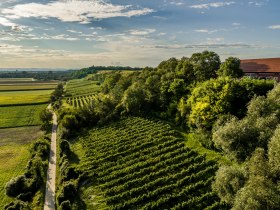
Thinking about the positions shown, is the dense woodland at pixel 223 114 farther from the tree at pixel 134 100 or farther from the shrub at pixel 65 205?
the shrub at pixel 65 205

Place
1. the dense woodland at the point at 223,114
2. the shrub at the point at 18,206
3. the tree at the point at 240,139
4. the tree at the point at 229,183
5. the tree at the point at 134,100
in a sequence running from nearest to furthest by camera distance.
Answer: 1. the dense woodland at the point at 223,114
2. the tree at the point at 229,183
3. the tree at the point at 240,139
4. the shrub at the point at 18,206
5. the tree at the point at 134,100

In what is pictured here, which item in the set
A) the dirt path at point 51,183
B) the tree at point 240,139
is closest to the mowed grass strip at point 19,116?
the dirt path at point 51,183

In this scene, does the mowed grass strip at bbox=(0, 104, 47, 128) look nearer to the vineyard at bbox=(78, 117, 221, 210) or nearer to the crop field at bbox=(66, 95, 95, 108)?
the crop field at bbox=(66, 95, 95, 108)

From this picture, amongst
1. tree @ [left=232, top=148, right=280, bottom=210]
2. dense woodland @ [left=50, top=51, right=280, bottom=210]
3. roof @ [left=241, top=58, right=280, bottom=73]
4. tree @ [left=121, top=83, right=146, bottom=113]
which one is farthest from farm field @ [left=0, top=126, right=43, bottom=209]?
roof @ [left=241, top=58, right=280, bottom=73]

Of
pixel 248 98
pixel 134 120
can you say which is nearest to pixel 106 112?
pixel 134 120

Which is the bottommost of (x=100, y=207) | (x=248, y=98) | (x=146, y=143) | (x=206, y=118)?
(x=100, y=207)

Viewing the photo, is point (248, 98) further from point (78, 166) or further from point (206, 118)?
point (78, 166)
